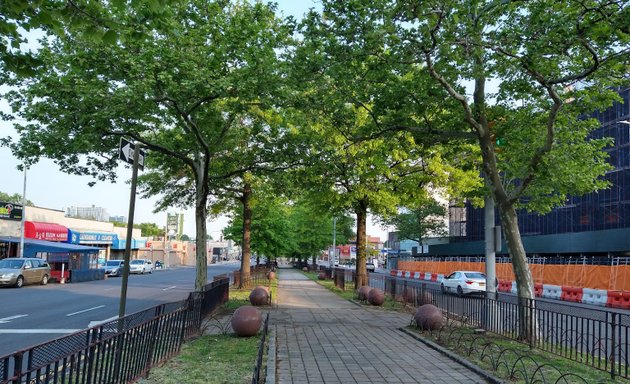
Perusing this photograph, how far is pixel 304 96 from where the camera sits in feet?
48.4

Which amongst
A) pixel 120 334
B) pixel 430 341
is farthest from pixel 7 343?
pixel 430 341

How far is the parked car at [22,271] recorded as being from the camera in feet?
94.0

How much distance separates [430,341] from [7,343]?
29.6ft

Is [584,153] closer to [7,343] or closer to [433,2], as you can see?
[433,2]

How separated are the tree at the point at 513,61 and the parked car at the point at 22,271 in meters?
24.0

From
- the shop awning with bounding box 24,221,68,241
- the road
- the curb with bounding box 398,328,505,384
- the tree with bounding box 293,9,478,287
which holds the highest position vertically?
the tree with bounding box 293,9,478,287

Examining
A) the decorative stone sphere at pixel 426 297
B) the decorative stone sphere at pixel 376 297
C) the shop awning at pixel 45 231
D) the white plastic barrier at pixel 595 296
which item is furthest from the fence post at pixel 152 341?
the shop awning at pixel 45 231

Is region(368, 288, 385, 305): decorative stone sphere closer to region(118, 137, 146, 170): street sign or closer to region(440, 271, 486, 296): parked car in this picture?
region(440, 271, 486, 296): parked car

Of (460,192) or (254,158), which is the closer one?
(254,158)

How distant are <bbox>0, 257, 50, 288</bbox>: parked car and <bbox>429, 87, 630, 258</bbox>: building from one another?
3646 cm

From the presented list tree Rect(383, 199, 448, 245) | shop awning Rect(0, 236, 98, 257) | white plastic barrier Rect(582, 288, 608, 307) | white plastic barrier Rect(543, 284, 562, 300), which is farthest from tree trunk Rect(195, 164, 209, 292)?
tree Rect(383, 199, 448, 245)

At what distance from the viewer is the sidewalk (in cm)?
809

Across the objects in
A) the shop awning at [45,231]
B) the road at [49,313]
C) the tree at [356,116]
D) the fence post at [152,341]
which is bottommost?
the road at [49,313]

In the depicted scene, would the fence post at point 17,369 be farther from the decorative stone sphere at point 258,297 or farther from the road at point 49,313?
Result: the decorative stone sphere at point 258,297
